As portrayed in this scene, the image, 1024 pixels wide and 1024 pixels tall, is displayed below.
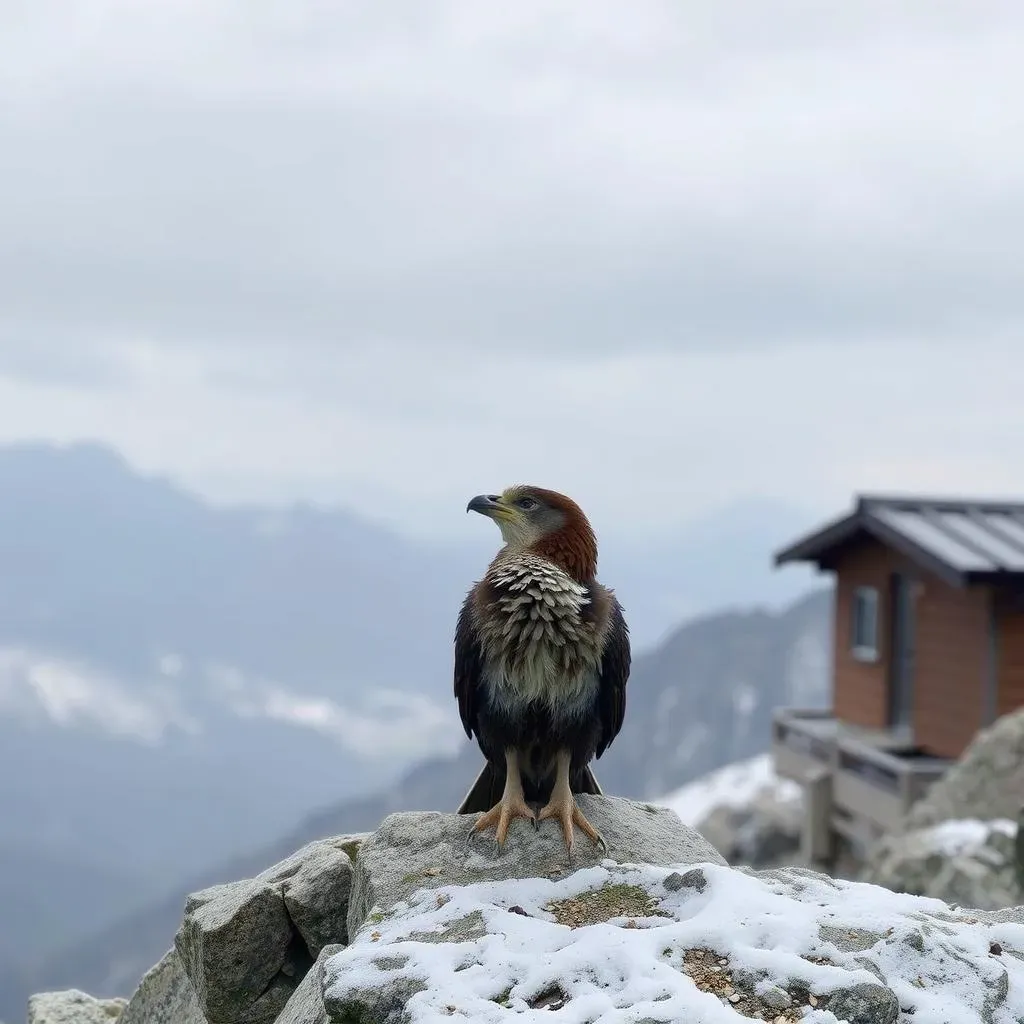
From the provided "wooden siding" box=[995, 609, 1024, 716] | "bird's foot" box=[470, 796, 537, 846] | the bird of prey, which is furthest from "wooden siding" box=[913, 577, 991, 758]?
"bird's foot" box=[470, 796, 537, 846]

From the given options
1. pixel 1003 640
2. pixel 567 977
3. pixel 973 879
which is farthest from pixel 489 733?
pixel 1003 640

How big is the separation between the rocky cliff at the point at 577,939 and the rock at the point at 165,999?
3 cm

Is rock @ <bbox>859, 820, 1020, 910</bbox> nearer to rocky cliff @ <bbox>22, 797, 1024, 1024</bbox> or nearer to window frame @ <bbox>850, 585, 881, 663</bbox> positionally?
rocky cliff @ <bbox>22, 797, 1024, 1024</bbox>

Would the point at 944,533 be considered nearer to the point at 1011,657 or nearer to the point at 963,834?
the point at 1011,657

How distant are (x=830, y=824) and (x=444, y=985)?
19.6 m

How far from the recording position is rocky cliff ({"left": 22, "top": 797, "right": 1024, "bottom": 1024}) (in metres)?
4.34

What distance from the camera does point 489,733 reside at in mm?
5715

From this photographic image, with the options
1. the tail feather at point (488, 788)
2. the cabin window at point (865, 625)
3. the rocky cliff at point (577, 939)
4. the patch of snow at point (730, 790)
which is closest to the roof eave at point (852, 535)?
the cabin window at point (865, 625)

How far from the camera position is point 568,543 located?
5785 millimetres

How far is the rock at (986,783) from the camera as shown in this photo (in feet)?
48.9

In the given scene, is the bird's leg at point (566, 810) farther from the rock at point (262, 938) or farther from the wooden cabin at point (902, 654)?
the wooden cabin at point (902, 654)

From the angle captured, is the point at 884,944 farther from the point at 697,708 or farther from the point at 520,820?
the point at 697,708

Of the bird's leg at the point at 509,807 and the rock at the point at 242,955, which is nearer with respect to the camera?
the bird's leg at the point at 509,807

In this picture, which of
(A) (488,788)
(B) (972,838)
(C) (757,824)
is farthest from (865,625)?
(A) (488,788)
